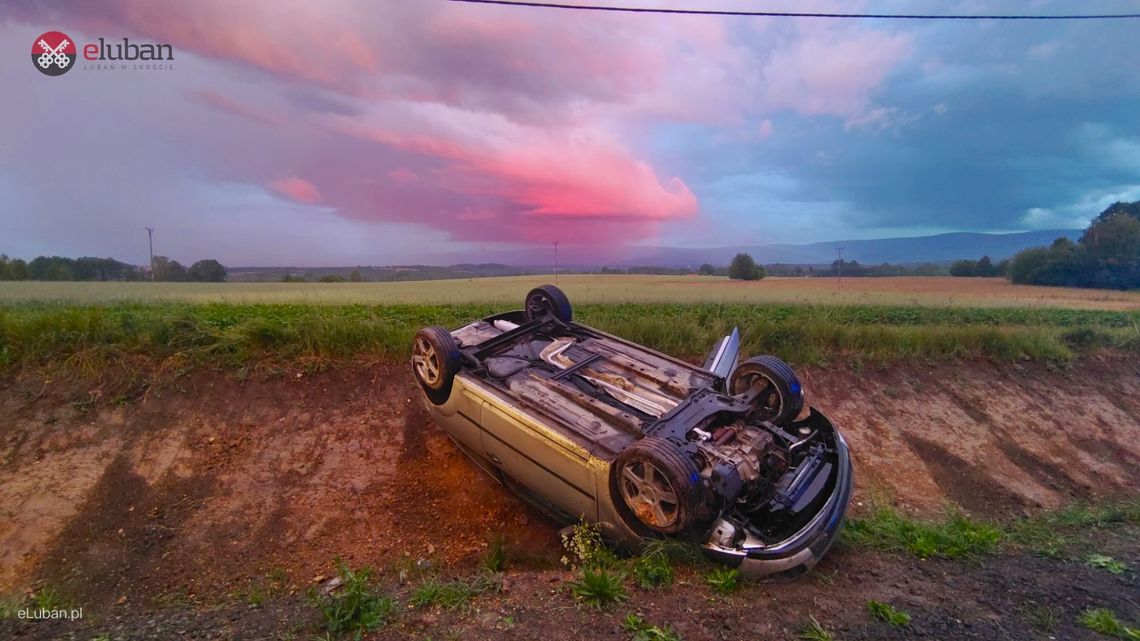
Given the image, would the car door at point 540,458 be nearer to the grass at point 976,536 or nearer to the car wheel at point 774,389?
the car wheel at point 774,389

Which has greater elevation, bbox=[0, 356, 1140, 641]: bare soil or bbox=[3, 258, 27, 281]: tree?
bbox=[3, 258, 27, 281]: tree

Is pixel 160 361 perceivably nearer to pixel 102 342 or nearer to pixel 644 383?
pixel 102 342

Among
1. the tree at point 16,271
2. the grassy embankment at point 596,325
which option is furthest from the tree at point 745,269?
the tree at point 16,271

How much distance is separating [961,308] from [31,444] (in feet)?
55.0

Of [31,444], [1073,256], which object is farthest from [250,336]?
[1073,256]

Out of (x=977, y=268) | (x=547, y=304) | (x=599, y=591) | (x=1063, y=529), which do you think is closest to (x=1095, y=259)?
(x=977, y=268)

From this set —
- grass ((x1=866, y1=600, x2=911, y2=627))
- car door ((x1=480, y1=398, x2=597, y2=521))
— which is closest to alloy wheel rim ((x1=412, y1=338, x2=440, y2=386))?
car door ((x1=480, y1=398, x2=597, y2=521))

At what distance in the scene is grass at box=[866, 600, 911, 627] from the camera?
10.2 feet

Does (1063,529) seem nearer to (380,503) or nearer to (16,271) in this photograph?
(380,503)

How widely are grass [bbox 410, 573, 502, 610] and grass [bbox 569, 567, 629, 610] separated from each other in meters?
0.54

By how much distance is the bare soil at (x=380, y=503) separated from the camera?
10.6 feet

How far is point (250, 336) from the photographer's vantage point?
775 cm

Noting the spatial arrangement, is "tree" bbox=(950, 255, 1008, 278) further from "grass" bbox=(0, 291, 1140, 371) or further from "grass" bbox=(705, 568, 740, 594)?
"grass" bbox=(705, 568, 740, 594)

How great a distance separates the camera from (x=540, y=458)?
14.8 ft
